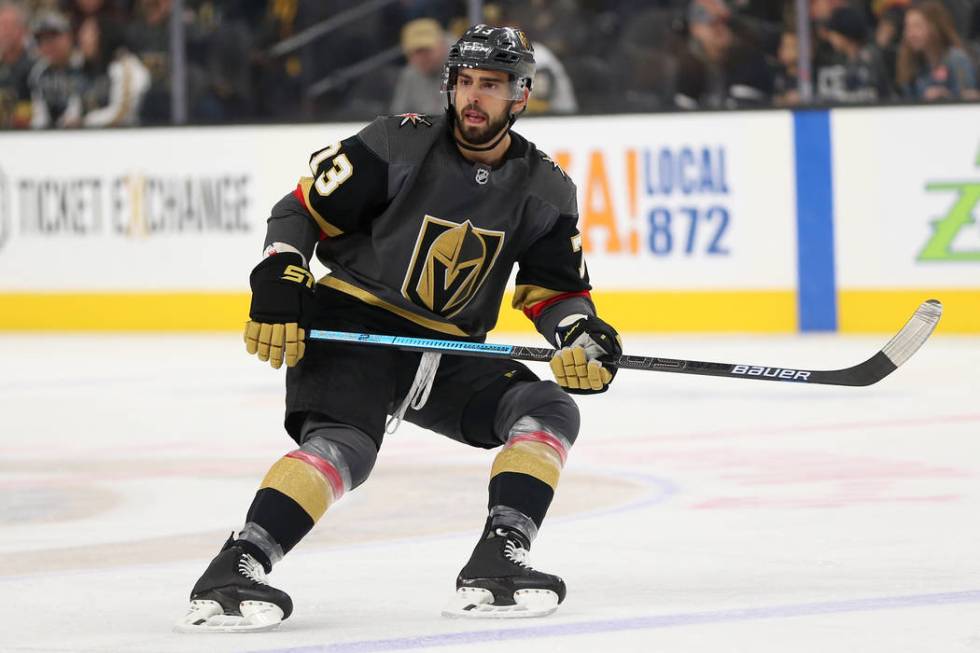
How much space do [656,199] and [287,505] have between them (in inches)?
241

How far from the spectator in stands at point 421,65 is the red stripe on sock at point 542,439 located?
6.11 meters

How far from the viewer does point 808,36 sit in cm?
902

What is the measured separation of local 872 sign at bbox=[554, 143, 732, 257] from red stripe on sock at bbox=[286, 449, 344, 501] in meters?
5.89

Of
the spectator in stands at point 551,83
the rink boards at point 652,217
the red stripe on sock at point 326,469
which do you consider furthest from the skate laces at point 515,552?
the spectator in stands at point 551,83

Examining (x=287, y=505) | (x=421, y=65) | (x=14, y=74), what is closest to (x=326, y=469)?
(x=287, y=505)

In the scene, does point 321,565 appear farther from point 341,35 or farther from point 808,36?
point 341,35

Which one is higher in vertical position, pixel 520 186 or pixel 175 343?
pixel 520 186

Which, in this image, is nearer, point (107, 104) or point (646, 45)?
point (646, 45)

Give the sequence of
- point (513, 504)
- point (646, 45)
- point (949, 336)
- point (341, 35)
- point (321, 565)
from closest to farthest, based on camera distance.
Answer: point (513, 504), point (321, 565), point (949, 336), point (646, 45), point (341, 35)

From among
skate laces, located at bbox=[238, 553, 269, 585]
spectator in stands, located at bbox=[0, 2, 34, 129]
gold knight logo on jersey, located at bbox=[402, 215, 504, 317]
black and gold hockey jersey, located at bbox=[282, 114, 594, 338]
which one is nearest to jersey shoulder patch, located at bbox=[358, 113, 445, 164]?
black and gold hockey jersey, located at bbox=[282, 114, 594, 338]

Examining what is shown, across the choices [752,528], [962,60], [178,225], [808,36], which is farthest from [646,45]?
[752,528]

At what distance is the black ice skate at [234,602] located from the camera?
3229mm

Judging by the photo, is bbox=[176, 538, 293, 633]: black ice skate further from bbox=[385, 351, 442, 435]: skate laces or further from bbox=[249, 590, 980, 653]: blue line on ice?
bbox=[385, 351, 442, 435]: skate laces

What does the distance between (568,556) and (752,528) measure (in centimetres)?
52
